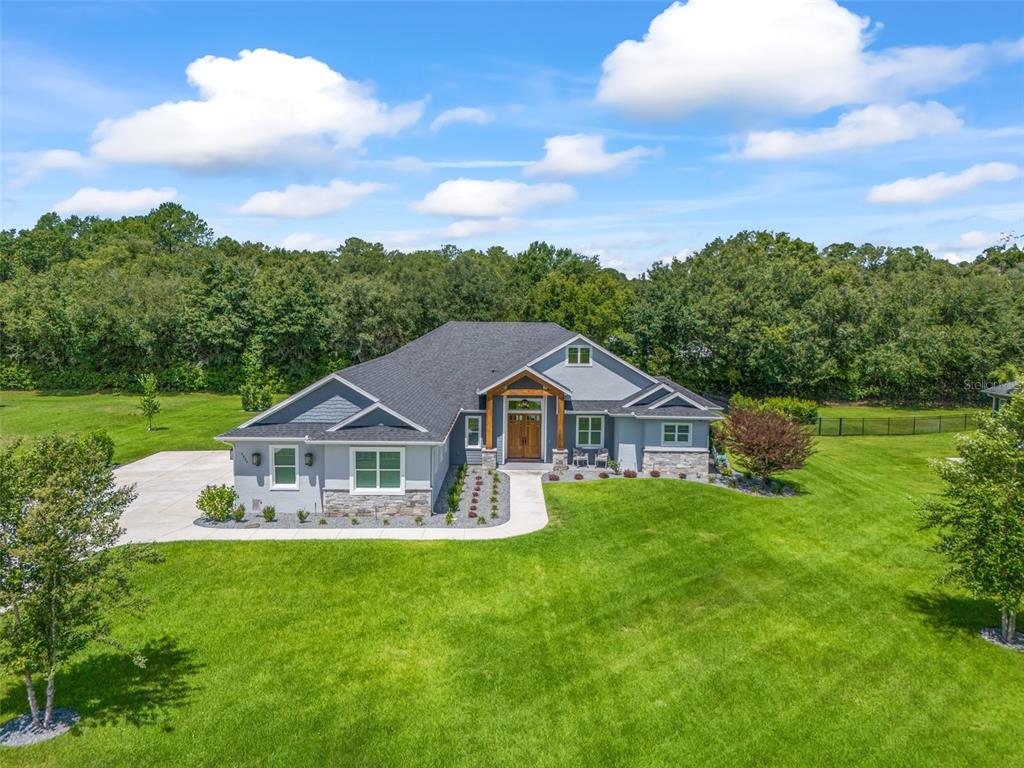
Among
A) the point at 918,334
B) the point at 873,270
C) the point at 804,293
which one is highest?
the point at 873,270

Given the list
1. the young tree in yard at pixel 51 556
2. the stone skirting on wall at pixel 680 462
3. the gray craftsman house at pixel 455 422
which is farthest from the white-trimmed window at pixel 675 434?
the young tree in yard at pixel 51 556

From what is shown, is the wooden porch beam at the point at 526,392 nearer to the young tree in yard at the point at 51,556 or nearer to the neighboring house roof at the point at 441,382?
the neighboring house roof at the point at 441,382

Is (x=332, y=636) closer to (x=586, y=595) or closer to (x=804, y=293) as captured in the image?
(x=586, y=595)

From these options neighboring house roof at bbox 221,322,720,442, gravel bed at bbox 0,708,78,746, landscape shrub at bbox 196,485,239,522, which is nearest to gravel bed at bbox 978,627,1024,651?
neighboring house roof at bbox 221,322,720,442

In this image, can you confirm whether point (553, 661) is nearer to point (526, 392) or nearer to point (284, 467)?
point (284, 467)

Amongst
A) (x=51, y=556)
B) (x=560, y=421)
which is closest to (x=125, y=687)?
(x=51, y=556)

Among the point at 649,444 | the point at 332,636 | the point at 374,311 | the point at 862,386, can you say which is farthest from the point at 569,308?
the point at 332,636

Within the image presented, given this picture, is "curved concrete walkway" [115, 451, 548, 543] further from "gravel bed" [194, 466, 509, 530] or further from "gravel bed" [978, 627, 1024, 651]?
"gravel bed" [978, 627, 1024, 651]
